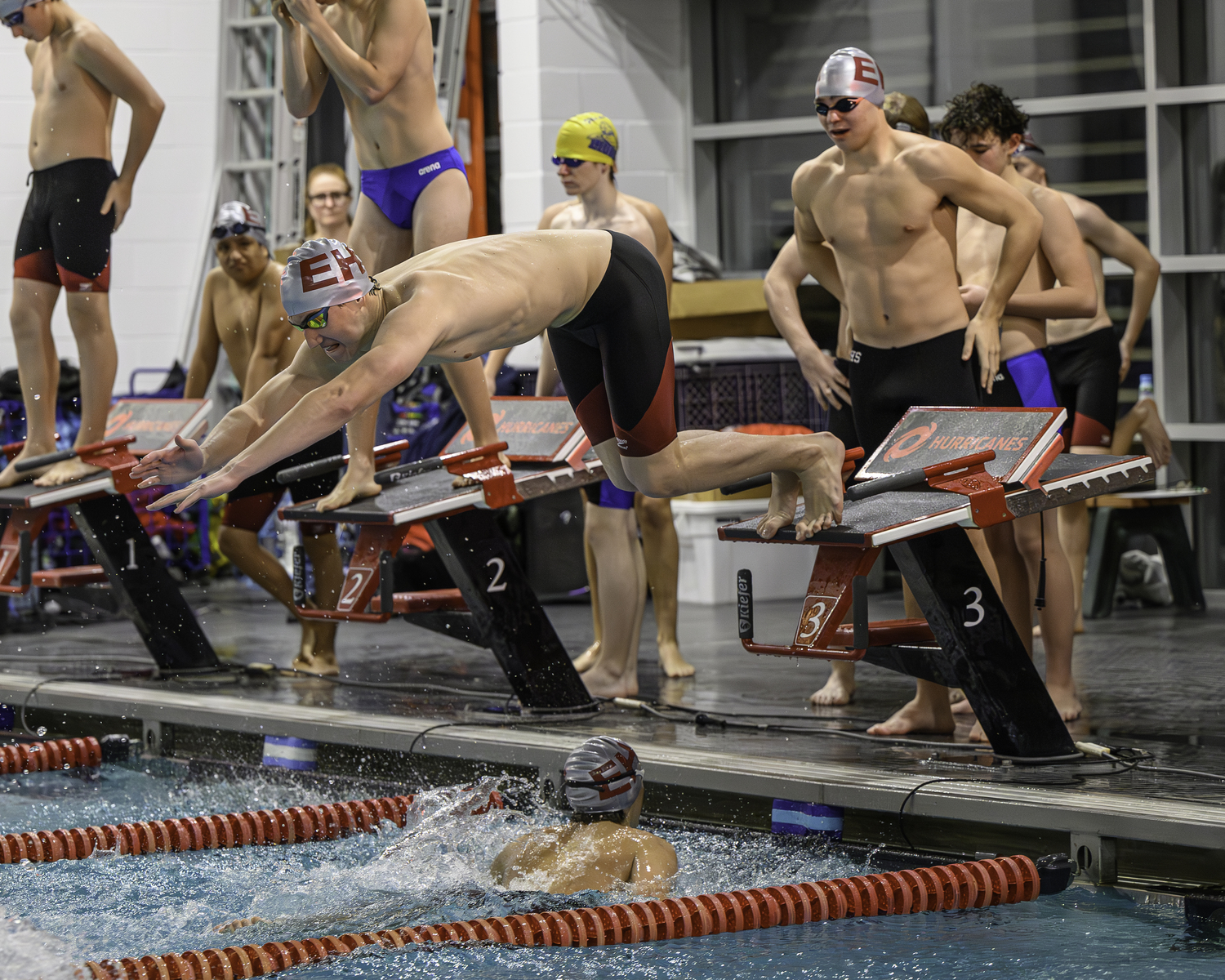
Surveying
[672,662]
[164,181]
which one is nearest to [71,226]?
[672,662]

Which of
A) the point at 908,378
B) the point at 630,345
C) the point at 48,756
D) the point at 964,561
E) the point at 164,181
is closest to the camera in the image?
the point at 630,345

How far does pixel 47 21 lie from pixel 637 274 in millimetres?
3158

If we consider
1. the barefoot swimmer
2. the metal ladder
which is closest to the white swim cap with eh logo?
the barefoot swimmer

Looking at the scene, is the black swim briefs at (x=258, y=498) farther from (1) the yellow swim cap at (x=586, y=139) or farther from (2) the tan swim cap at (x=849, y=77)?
(2) the tan swim cap at (x=849, y=77)

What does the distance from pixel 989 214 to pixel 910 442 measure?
69 cm

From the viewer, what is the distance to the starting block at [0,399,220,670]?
5.93 m

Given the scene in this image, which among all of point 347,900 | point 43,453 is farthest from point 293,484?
point 347,900

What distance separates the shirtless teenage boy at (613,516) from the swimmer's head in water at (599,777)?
1743 mm

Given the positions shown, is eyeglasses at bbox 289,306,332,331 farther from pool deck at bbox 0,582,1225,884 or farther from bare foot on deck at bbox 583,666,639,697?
bare foot on deck at bbox 583,666,639,697

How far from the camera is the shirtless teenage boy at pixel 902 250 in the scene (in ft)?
14.7

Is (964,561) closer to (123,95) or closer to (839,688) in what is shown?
(839,688)

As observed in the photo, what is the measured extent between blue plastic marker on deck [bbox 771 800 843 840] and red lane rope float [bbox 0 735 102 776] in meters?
2.54

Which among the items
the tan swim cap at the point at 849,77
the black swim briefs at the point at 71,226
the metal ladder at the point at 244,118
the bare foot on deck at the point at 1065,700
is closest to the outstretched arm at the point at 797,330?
the tan swim cap at the point at 849,77

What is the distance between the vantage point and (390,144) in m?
5.14
